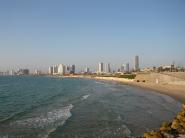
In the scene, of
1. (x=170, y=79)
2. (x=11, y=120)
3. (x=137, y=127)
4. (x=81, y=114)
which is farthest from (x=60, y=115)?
(x=170, y=79)

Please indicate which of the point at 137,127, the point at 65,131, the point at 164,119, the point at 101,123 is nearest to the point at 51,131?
the point at 65,131

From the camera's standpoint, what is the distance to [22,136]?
17109 millimetres

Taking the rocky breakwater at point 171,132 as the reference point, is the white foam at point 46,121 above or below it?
below

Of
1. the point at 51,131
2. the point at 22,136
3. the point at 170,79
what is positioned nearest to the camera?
the point at 22,136

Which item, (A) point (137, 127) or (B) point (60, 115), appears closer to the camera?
(A) point (137, 127)

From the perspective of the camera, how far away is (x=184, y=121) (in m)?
17.3

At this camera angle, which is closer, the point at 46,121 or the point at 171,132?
the point at 171,132

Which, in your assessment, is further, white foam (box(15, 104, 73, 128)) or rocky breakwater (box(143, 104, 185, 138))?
white foam (box(15, 104, 73, 128))

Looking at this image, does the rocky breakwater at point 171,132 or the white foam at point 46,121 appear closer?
the rocky breakwater at point 171,132

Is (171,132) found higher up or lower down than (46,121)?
higher up

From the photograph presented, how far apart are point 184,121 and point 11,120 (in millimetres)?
13200

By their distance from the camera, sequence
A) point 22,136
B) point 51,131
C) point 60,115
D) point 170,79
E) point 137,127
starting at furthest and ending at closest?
point 170,79 → point 60,115 → point 137,127 → point 51,131 → point 22,136

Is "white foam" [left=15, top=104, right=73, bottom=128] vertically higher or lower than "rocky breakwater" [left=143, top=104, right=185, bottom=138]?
lower

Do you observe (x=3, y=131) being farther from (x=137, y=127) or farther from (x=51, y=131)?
(x=137, y=127)
